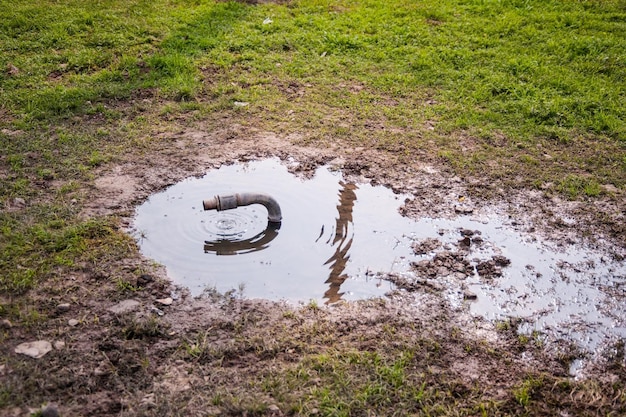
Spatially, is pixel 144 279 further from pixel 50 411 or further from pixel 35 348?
pixel 50 411

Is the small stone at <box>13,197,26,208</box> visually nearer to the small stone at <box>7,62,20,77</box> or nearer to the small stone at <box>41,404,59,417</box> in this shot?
the small stone at <box>41,404,59,417</box>

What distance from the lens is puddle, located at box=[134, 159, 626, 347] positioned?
4.46m

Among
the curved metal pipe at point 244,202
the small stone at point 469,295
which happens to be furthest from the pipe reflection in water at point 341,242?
the small stone at point 469,295

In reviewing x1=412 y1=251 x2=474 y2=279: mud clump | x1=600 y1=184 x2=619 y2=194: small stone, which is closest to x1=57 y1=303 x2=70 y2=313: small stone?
x1=412 y1=251 x2=474 y2=279: mud clump

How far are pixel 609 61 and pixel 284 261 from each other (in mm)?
6183

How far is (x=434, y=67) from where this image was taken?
8.25 meters

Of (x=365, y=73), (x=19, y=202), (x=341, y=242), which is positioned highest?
(x=365, y=73)

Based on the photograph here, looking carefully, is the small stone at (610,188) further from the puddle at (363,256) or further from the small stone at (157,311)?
the small stone at (157,311)

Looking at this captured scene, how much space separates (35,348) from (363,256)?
2492 mm

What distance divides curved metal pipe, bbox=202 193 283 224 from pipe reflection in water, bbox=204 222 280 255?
0.53 feet

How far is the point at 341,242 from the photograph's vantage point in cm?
A: 502

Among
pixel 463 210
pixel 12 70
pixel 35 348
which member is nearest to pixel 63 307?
pixel 35 348

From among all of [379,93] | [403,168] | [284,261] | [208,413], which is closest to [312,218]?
[284,261]

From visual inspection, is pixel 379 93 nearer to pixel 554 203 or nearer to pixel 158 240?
pixel 554 203
